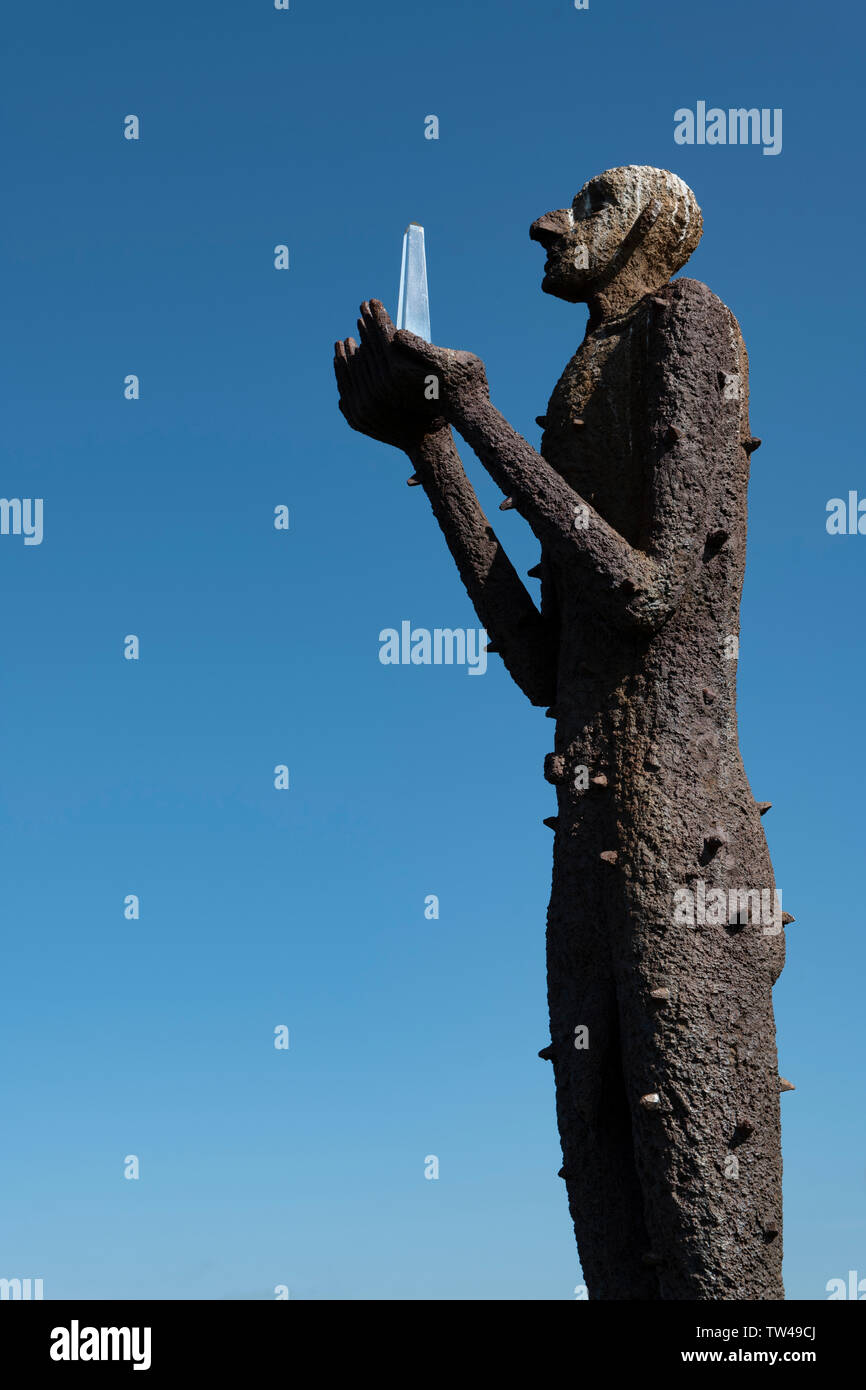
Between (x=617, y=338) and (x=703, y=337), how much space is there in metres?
0.53

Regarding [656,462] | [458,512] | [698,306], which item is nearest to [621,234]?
[698,306]

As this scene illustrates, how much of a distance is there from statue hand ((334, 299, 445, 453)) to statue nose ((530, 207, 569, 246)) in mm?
916

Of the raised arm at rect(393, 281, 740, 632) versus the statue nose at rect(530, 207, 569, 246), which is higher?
the statue nose at rect(530, 207, 569, 246)

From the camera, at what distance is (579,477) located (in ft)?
28.0

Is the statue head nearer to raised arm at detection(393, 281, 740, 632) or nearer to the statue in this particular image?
the statue

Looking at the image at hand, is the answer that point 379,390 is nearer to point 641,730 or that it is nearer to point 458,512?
point 458,512

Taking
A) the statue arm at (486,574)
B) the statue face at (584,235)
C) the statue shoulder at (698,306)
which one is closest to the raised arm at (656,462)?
the statue shoulder at (698,306)

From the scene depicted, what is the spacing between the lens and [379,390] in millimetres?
8602

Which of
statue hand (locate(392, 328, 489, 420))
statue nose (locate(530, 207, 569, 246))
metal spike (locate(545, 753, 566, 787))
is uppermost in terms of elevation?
statue nose (locate(530, 207, 569, 246))

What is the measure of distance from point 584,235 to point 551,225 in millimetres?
176

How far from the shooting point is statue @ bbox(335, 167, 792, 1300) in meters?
7.57

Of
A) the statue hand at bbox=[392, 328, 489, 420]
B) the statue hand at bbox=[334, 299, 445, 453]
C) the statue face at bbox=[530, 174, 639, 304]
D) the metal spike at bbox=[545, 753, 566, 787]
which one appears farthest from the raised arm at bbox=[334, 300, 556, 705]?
the statue face at bbox=[530, 174, 639, 304]
